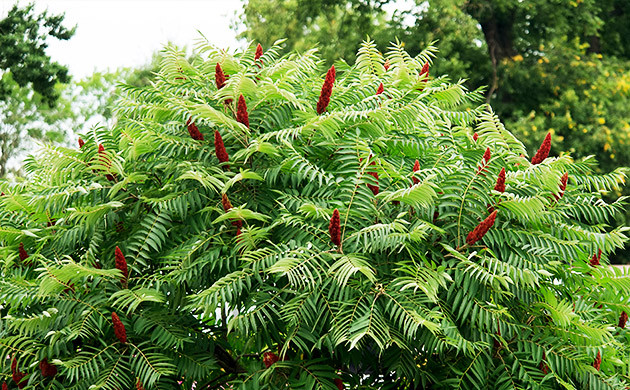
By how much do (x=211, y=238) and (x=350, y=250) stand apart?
84 cm

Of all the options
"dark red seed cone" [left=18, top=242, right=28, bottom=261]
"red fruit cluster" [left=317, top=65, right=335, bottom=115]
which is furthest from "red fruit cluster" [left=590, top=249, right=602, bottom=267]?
"dark red seed cone" [left=18, top=242, right=28, bottom=261]

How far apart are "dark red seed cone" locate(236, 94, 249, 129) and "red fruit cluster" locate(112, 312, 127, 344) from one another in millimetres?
1333

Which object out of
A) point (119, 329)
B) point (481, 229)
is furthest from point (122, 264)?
point (481, 229)

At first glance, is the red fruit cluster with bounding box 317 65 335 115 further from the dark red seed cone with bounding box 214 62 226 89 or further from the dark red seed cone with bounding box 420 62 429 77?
the dark red seed cone with bounding box 420 62 429 77

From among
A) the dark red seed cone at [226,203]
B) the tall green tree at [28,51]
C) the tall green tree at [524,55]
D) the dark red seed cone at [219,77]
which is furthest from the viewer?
the tall green tree at [524,55]

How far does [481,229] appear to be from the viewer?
151 inches

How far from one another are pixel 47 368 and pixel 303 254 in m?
1.81

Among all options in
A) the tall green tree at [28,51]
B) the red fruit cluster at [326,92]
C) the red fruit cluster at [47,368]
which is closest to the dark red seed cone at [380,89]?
the red fruit cluster at [326,92]

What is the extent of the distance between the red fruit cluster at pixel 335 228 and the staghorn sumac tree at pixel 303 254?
0.5 inches

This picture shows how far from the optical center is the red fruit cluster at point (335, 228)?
11.9 ft

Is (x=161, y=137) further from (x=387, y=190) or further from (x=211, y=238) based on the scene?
(x=387, y=190)

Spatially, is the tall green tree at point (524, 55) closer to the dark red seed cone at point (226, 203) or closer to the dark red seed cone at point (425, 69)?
the dark red seed cone at point (425, 69)

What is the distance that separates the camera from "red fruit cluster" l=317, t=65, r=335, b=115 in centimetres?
425

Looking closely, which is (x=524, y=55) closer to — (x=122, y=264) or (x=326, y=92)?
(x=326, y=92)
